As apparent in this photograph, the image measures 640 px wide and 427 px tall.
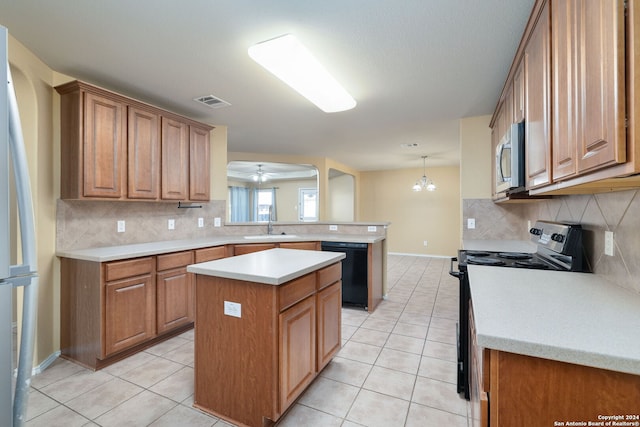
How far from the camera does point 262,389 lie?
62.6 inches

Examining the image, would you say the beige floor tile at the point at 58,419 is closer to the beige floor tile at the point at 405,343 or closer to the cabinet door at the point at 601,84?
the beige floor tile at the point at 405,343

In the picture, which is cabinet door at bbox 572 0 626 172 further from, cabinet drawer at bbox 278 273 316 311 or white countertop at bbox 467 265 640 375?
cabinet drawer at bbox 278 273 316 311

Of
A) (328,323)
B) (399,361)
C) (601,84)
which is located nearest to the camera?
(601,84)

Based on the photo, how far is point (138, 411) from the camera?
70.0 inches

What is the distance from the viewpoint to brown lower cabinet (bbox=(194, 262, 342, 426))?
1.57 metres

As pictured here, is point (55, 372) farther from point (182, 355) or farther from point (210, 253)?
point (210, 253)

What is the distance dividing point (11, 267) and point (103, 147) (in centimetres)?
211

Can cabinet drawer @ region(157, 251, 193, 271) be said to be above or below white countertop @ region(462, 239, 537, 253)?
below

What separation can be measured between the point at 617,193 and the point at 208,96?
3.13 meters

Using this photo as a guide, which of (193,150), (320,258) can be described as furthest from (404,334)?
(193,150)

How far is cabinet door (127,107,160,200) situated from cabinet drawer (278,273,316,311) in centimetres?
196

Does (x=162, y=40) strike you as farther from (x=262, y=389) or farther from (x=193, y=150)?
(x=262, y=389)

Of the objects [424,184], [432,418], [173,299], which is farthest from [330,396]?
[424,184]
